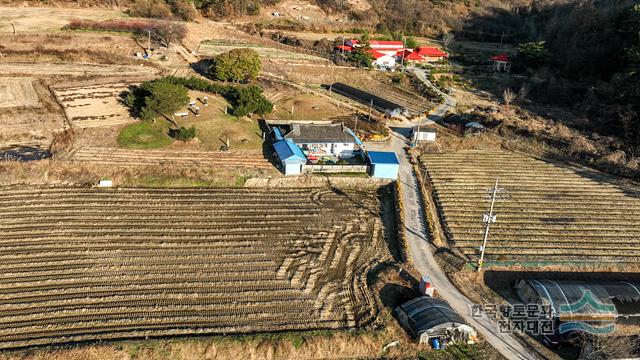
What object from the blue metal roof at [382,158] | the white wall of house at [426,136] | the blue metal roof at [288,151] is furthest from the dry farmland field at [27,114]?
the white wall of house at [426,136]

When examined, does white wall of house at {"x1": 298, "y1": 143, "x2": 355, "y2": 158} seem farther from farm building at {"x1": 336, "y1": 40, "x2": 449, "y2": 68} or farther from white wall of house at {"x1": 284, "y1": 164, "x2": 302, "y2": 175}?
farm building at {"x1": 336, "y1": 40, "x2": 449, "y2": 68}

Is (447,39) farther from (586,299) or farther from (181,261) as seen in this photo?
(181,261)

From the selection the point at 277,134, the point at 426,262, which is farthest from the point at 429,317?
the point at 277,134

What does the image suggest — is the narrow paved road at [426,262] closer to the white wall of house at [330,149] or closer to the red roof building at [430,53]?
the white wall of house at [330,149]

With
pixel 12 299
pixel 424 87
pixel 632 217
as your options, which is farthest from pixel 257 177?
pixel 424 87

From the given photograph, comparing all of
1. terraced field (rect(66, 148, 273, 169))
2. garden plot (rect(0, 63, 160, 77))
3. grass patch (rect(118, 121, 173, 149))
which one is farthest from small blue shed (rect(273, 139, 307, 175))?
garden plot (rect(0, 63, 160, 77))

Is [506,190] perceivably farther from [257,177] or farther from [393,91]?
[393,91]
